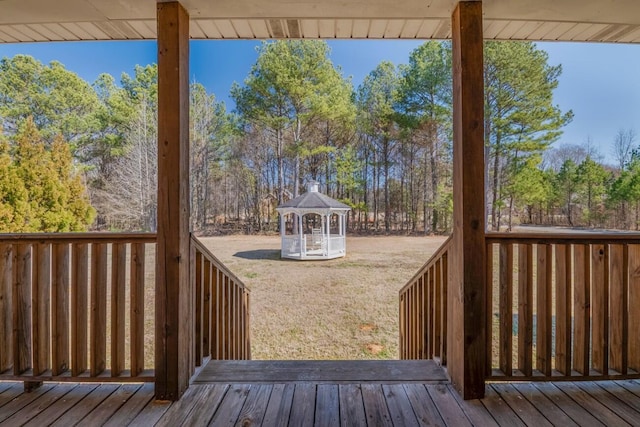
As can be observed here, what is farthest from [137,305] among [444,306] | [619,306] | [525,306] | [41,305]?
[619,306]

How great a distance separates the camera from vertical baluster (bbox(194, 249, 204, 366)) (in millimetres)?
1909

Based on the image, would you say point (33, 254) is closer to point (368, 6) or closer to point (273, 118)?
point (368, 6)

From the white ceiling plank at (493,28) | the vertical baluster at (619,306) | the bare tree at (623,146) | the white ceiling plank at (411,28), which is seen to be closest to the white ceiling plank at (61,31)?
the white ceiling plank at (411,28)

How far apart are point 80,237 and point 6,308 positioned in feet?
2.04

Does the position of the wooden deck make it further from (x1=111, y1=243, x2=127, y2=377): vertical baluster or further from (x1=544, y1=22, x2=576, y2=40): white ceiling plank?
(x1=544, y1=22, x2=576, y2=40): white ceiling plank

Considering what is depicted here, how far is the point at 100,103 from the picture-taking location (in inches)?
385

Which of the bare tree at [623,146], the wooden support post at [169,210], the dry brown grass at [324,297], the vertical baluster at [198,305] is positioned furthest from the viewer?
the dry brown grass at [324,297]

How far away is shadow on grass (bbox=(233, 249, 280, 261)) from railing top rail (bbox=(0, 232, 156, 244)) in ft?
24.2

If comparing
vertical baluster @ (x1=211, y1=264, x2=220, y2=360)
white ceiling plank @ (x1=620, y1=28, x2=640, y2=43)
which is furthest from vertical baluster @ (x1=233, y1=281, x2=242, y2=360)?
white ceiling plank @ (x1=620, y1=28, x2=640, y2=43)

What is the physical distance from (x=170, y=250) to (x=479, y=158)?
1765mm

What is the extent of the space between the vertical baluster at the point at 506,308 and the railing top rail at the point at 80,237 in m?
2.02

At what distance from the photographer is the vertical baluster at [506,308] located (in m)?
1.73

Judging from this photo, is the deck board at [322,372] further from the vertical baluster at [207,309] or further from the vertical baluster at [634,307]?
the vertical baluster at [634,307]

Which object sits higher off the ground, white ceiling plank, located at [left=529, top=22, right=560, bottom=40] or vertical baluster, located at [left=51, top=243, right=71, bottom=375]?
white ceiling plank, located at [left=529, top=22, right=560, bottom=40]
